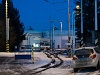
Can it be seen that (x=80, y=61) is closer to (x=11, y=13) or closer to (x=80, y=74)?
(x=80, y=74)

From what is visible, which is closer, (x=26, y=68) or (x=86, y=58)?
(x=86, y=58)

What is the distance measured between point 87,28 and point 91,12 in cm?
299

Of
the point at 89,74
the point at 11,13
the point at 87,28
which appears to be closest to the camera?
the point at 89,74

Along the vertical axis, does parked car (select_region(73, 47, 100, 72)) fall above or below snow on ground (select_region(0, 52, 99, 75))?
above

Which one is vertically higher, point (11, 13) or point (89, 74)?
point (11, 13)

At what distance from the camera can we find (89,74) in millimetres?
18984

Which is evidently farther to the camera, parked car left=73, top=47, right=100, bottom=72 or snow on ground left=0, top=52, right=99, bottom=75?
parked car left=73, top=47, right=100, bottom=72

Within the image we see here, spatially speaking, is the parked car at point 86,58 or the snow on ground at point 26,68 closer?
the snow on ground at point 26,68

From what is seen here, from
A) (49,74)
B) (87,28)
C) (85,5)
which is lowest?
(49,74)

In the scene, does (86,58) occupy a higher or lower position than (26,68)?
higher

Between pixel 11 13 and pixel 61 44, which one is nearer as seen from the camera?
pixel 11 13

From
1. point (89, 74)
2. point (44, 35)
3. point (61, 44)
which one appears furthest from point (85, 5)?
point (44, 35)

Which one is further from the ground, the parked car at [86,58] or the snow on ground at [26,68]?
the parked car at [86,58]

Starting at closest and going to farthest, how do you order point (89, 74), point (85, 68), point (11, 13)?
point (89, 74) → point (85, 68) → point (11, 13)
